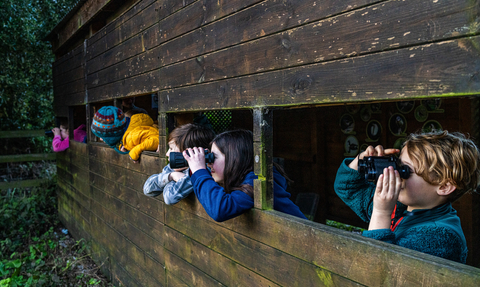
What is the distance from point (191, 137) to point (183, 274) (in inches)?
43.4

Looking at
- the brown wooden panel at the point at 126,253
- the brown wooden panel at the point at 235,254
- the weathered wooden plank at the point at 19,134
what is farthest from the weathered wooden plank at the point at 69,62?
the brown wooden panel at the point at 235,254

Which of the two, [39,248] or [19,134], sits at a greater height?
[19,134]

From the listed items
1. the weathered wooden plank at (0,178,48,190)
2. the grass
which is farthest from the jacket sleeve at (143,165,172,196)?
the weathered wooden plank at (0,178,48,190)

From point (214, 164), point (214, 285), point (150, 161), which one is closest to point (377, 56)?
point (214, 164)

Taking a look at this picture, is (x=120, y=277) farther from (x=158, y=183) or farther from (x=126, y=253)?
(x=158, y=183)

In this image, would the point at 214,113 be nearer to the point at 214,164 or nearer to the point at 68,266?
the point at 214,164

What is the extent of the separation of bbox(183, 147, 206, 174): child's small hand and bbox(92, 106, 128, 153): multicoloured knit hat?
1.81 metres

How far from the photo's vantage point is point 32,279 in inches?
173

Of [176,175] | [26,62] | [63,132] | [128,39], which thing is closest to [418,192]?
[176,175]

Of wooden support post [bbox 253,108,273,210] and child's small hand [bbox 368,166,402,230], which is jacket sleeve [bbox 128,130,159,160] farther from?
child's small hand [bbox 368,166,402,230]

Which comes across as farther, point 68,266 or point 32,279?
point 68,266

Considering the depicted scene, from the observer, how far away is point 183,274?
283 cm

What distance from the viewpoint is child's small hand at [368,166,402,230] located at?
136 centimetres

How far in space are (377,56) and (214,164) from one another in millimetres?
1213
